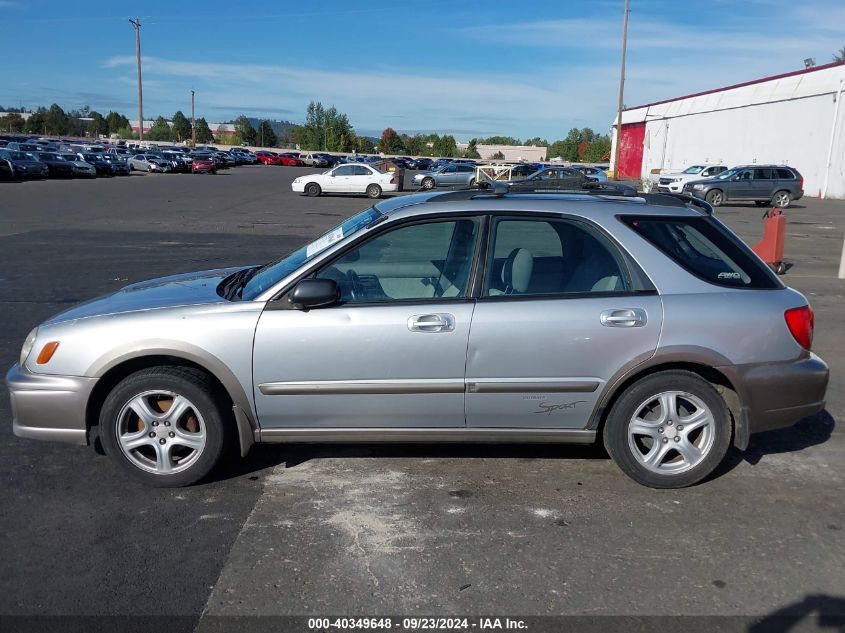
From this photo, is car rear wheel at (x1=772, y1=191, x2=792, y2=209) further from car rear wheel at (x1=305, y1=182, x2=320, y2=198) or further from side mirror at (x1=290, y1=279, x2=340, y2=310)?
side mirror at (x1=290, y1=279, x2=340, y2=310)

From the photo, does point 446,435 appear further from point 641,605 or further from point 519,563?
point 641,605

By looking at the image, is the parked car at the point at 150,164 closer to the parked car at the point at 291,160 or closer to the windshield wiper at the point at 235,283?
the parked car at the point at 291,160

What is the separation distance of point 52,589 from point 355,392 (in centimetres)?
172

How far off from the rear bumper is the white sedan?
1168 inches

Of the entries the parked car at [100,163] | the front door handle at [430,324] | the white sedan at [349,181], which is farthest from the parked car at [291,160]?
the front door handle at [430,324]

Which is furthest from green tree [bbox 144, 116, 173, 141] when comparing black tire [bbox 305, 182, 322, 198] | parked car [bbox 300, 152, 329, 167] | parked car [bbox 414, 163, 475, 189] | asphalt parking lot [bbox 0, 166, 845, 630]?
asphalt parking lot [bbox 0, 166, 845, 630]

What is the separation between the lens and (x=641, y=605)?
328cm

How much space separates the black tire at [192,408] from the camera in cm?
419

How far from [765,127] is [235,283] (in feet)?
152

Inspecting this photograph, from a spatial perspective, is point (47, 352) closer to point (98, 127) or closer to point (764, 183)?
point (764, 183)

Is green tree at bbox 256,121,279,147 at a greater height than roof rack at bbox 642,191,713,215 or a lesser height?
greater

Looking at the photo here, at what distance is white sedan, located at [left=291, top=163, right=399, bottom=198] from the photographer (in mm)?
33406

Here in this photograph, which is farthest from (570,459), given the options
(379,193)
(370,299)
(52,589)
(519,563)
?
(379,193)

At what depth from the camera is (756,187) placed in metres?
32.5
